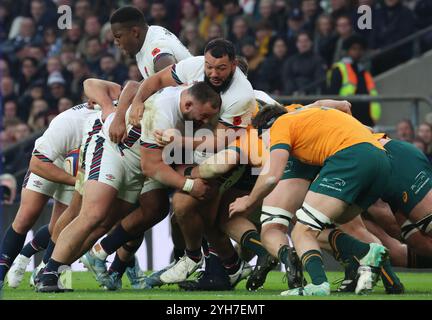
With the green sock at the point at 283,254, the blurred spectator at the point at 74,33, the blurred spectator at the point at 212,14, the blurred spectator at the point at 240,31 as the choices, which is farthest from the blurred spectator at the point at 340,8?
the green sock at the point at 283,254

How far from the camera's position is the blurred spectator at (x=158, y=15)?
62.0 ft

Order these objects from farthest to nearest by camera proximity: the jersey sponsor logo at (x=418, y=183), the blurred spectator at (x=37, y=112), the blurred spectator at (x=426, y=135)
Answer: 1. the blurred spectator at (x=37, y=112)
2. the blurred spectator at (x=426, y=135)
3. the jersey sponsor logo at (x=418, y=183)

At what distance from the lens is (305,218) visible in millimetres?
9227

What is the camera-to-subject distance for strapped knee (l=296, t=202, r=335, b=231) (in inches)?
362

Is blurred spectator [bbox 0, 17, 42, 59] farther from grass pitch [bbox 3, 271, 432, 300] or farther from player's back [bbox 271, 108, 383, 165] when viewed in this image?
player's back [bbox 271, 108, 383, 165]

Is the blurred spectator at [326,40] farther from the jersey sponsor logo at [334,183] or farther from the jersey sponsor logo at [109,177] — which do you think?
the jersey sponsor logo at [334,183]

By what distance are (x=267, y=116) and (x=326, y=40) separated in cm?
750

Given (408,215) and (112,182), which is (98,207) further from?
(408,215)

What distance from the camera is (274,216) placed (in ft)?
32.3

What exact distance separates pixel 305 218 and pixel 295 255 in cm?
32

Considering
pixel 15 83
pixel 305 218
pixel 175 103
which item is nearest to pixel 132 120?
pixel 175 103

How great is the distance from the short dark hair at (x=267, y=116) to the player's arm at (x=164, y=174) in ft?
2.22

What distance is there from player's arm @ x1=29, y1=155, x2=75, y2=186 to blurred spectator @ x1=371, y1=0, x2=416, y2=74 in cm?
732

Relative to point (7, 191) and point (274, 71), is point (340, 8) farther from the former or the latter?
point (7, 191)
